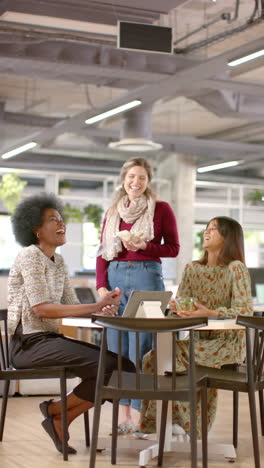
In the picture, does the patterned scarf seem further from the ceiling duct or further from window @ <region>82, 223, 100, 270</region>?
window @ <region>82, 223, 100, 270</region>

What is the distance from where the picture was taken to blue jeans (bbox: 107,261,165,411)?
4.16 m

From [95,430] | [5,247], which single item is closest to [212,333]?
[95,430]

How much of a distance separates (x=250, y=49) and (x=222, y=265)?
348cm

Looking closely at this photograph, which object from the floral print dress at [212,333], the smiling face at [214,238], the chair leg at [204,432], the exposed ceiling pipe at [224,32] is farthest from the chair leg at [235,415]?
the exposed ceiling pipe at [224,32]

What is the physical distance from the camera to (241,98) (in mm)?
10422

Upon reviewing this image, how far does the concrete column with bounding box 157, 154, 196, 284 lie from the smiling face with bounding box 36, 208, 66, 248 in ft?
36.9

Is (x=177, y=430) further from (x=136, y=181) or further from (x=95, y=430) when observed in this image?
(x=136, y=181)

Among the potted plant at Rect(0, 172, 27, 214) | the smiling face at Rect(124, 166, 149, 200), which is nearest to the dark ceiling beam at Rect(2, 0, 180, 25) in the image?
the smiling face at Rect(124, 166, 149, 200)

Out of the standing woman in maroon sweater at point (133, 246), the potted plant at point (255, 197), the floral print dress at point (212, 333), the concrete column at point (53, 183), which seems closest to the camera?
the floral print dress at point (212, 333)

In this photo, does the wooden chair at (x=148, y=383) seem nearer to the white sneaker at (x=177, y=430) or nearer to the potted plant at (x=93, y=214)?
the white sneaker at (x=177, y=430)

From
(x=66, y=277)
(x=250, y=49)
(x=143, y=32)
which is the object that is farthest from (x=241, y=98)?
(x=66, y=277)

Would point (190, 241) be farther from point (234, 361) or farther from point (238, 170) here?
point (234, 361)

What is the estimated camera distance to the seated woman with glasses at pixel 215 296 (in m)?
3.90

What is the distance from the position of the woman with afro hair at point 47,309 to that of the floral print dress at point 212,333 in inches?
17.2
